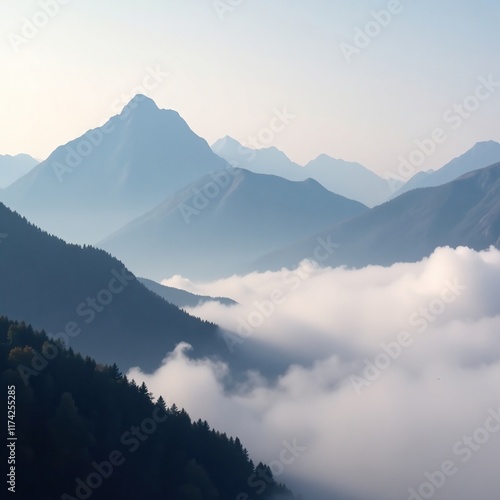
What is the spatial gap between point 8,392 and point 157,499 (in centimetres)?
3214

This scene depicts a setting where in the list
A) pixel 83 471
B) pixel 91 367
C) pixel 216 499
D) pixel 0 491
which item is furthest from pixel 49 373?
pixel 216 499

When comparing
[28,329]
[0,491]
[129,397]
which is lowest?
[0,491]

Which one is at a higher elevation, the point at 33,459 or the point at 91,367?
the point at 91,367

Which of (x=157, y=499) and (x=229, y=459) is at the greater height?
(x=229, y=459)

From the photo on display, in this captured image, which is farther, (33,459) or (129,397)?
(129,397)

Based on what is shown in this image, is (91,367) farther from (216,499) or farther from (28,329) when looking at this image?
(216,499)

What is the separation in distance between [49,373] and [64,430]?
49.8 feet

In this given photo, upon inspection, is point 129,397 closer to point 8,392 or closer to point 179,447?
point 179,447

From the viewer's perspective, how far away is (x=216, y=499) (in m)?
127

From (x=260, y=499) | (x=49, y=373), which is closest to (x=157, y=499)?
(x=49, y=373)

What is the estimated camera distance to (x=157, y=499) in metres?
116

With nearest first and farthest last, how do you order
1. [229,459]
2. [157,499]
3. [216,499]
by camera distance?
[157,499] → [216,499] → [229,459]

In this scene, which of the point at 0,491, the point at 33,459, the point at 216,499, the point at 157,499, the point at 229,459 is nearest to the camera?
the point at 0,491

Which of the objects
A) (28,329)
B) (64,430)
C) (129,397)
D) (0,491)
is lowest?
(0,491)
